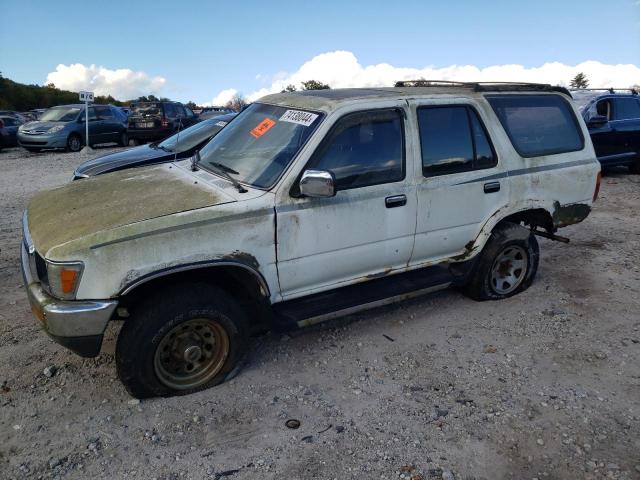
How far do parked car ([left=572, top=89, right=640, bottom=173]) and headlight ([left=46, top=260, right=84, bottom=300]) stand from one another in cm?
1003

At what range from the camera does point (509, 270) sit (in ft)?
16.0

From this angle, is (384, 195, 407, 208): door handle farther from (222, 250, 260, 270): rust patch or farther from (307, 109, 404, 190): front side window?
(222, 250, 260, 270): rust patch

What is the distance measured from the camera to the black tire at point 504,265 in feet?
15.0

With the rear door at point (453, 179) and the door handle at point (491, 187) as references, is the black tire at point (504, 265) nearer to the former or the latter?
the rear door at point (453, 179)

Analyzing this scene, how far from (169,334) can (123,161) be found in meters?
4.43

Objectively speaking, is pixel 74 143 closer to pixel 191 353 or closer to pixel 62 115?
pixel 62 115

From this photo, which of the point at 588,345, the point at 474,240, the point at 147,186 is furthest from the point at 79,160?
the point at 588,345

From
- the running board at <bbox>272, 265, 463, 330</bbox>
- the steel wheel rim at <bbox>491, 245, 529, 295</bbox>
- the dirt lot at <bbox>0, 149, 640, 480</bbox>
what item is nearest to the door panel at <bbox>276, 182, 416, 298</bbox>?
the running board at <bbox>272, 265, 463, 330</bbox>

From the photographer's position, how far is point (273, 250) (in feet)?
11.1

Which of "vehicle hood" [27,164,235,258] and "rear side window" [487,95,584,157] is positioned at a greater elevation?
"rear side window" [487,95,584,157]

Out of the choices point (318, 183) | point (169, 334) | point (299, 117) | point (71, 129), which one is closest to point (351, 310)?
point (318, 183)

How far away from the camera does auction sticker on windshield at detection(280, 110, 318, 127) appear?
365 cm

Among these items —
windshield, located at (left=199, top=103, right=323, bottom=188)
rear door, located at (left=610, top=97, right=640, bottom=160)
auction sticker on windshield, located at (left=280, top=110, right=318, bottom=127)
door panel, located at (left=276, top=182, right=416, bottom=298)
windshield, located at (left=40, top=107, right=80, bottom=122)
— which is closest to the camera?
door panel, located at (left=276, top=182, right=416, bottom=298)

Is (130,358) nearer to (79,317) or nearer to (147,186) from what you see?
(79,317)
